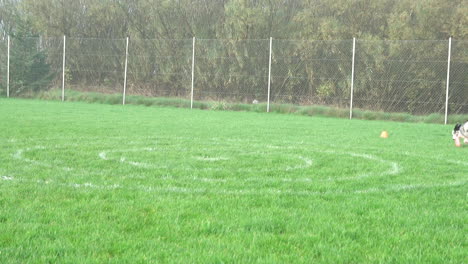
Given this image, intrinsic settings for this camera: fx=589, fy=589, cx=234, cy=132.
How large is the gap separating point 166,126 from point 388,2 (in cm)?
1182

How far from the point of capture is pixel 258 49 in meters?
20.4

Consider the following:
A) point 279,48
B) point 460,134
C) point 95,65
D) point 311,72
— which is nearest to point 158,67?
point 95,65

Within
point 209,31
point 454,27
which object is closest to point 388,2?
point 454,27

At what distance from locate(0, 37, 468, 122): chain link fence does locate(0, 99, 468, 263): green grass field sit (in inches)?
343

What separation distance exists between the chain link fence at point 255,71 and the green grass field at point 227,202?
872 cm

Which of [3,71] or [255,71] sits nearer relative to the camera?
[255,71]

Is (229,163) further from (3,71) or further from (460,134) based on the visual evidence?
(3,71)

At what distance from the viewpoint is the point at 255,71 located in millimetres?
20391

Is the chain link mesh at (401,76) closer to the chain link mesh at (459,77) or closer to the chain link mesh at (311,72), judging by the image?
the chain link mesh at (459,77)

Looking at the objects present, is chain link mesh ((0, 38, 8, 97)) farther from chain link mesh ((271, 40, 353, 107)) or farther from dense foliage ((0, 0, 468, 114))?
chain link mesh ((271, 40, 353, 107))

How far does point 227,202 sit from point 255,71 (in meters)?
15.9

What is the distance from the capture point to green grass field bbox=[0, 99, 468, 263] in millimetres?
3467

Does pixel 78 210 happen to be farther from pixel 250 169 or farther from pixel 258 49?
pixel 258 49

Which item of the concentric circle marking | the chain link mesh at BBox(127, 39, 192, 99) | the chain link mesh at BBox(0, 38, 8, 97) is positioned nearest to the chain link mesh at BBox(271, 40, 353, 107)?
the chain link mesh at BBox(127, 39, 192, 99)
